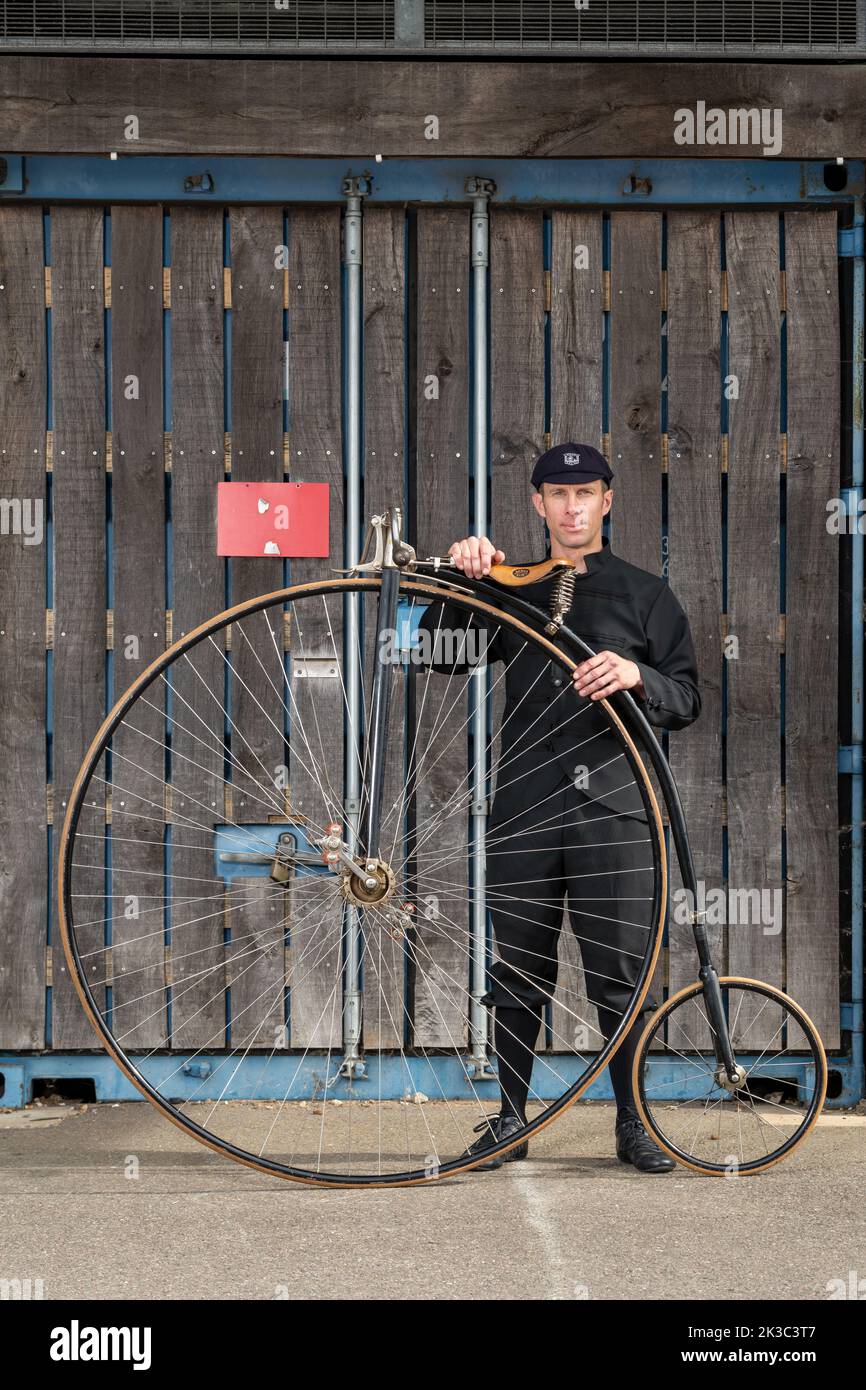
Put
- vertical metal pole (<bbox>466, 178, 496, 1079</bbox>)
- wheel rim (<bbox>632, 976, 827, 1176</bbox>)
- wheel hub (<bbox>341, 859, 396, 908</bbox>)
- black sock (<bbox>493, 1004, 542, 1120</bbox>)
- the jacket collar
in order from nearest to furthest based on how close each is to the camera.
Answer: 1. wheel hub (<bbox>341, 859, 396, 908</bbox>)
2. black sock (<bbox>493, 1004, 542, 1120</bbox>)
3. the jacket collar
4. wheel rim (<bbox>632, 976, 827, 1176</bbox>)
5. vertical metal pole (<bbox>466, 178, 496, 1079</bbox>)

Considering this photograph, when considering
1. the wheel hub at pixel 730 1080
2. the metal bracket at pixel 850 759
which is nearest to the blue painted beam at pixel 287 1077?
the wheel hub at pixel 730 1080

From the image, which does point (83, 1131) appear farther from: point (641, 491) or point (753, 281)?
point (753, 281)

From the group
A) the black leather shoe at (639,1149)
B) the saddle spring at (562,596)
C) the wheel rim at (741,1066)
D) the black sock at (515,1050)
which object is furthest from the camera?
the wheel rim at (741,1066)

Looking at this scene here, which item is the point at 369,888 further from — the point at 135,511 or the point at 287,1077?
the point at 135,511

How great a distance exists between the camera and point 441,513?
458cm

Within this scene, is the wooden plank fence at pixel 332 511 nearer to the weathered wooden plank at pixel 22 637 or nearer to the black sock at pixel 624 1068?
the weathered wooden plank at pixel 22 637

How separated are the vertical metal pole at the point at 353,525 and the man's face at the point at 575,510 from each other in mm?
744

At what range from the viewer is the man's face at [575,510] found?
406cm

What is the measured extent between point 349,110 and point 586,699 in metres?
2.13

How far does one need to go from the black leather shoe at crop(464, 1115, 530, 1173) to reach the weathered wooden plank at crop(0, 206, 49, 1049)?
5.19ft

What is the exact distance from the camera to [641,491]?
459 centimetres

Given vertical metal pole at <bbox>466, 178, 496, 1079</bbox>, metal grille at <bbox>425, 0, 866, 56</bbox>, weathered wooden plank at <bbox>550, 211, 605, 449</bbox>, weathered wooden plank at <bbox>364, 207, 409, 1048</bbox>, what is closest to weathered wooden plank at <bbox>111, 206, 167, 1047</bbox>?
weathered wooden plank at <bbox>364, 207, 409, 1048</bbox>

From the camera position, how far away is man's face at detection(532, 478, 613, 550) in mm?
4059

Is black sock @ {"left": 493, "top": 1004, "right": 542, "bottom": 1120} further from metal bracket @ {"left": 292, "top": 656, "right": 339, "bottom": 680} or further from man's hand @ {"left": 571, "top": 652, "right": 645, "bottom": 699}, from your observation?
metal bracket @ {"left": 292, "top": 656, "right": 339, "bottom": 680}
